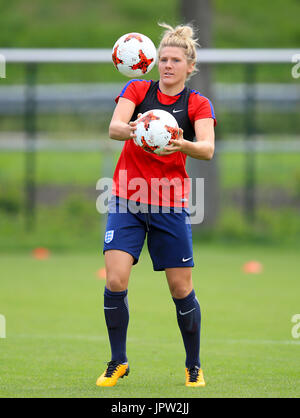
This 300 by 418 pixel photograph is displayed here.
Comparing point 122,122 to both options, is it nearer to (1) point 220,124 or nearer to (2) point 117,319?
(2) point 117,319

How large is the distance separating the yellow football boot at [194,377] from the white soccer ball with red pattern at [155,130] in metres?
1.46

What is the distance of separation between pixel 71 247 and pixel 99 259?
150cm

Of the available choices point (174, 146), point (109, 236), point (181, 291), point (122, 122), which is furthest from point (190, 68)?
point (181, 291)

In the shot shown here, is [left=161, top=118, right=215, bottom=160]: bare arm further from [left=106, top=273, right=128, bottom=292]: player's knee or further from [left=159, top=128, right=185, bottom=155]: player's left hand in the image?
[left=106, top=273, right=128, bottom=292]: player's knee

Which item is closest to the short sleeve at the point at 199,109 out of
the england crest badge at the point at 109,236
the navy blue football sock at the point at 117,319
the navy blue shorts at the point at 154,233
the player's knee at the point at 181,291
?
the navy blue shorts at the point at 154,233

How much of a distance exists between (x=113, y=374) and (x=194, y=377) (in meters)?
0.52

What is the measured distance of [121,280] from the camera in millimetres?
5012

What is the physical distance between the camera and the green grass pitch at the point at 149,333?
499cm

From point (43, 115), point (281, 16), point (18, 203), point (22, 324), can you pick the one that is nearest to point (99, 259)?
point (18, 203)

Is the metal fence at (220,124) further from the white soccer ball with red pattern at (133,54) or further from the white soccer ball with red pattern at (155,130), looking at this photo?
the white soccer ball with red pattern at (155,130)

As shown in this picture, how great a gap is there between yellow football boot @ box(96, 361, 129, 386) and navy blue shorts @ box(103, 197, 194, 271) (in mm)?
680

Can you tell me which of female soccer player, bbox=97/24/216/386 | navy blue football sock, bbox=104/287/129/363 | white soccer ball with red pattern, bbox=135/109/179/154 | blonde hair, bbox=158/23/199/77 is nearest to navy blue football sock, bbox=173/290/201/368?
female soccer player, bbox=97/24/216/386

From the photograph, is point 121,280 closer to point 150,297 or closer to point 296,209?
point 150,297

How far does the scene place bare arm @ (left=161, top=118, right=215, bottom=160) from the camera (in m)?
4.73
